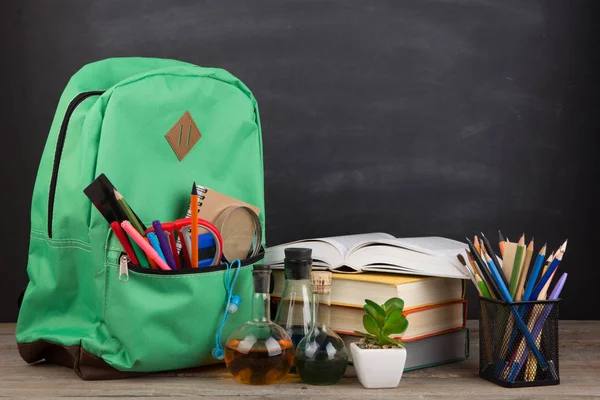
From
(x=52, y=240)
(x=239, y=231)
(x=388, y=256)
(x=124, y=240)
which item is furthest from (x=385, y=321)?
(x=52, y=240)

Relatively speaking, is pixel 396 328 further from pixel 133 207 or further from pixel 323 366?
pixel 133 207

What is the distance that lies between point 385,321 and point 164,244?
0.30 m

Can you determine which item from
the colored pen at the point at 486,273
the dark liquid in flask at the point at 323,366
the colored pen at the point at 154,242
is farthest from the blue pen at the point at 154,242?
the colored pen at the point at 486,273

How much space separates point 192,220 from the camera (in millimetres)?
1001

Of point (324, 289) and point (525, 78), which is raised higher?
point (525, 78)

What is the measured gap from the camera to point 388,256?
1.08 meters

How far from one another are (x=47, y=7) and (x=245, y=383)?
80 centimetres

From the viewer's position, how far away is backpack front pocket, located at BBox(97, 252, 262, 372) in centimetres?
99

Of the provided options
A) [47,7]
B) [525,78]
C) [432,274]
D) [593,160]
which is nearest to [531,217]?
[593,160]

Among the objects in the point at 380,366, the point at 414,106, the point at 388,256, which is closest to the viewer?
the point at 380,366

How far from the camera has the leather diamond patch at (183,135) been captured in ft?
3.48

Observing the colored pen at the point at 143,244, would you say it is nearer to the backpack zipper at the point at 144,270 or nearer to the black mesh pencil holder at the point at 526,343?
the backpack zipper at the point at 144,270

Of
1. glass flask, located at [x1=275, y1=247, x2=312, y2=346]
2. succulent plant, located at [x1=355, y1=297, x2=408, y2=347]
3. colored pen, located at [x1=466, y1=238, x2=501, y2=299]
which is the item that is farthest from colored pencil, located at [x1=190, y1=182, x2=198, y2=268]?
colored pen, located at [x1=466, y1=238, x2=501, y2=299]

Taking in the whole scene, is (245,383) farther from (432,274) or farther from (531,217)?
(531,217)
